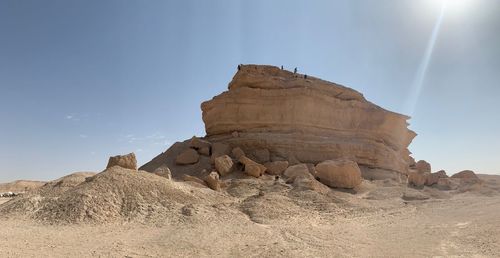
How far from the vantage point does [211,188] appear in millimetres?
13789

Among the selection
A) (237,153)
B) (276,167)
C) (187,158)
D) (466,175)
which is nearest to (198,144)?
(187,158)

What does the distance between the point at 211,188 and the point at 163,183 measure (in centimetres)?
272

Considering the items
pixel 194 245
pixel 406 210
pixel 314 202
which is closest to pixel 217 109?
pixel 314 202

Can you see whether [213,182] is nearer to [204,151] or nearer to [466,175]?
[204,151]

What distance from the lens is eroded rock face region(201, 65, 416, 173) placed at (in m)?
20.8

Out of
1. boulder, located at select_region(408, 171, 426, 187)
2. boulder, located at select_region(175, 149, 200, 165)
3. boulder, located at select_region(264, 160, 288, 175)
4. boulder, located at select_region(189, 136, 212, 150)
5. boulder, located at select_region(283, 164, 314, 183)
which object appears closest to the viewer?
boulder, located at select_region(283, 164, 314, 183)

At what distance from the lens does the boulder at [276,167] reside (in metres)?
18.0

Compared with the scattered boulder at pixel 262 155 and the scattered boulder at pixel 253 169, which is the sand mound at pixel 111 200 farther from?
the scattered boulder at pixel 262 155

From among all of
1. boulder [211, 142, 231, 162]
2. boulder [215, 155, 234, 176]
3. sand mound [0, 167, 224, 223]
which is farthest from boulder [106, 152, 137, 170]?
boulder [211, 142, 231, 162]

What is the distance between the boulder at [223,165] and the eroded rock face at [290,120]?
2897 mm

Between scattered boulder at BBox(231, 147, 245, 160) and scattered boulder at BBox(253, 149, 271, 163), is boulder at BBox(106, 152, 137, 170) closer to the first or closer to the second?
scattered boulder at BBox(231, 147, 245, 160)

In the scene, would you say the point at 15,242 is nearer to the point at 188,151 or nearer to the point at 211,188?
the point at 211,188

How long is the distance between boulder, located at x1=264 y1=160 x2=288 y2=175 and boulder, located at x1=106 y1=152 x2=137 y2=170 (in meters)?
6.64

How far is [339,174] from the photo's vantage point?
16.6 meters
